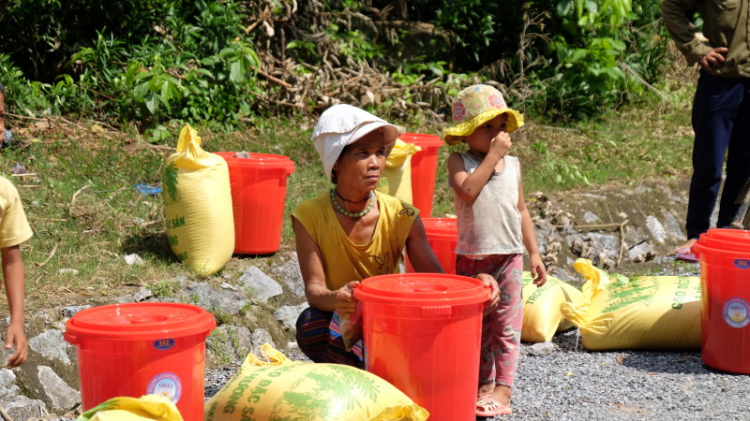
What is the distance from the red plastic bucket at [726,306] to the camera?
4.00m

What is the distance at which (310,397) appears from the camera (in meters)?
2.83

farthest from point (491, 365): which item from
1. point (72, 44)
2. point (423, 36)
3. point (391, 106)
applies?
point (423, 36)

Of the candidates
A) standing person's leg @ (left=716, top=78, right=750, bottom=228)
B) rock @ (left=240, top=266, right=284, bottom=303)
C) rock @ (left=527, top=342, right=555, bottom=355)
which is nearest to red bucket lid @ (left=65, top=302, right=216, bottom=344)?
rock @ (left=240, top=266, right=284, bottom=303)

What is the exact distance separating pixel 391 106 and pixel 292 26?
121 cm

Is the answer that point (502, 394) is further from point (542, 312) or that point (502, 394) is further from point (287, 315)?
point (287, 315)

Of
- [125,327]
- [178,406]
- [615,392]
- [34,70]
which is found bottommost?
[615,392]

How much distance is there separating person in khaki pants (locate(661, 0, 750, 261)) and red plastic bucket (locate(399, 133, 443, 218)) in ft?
5.13

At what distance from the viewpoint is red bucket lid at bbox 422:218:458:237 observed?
14.1ft

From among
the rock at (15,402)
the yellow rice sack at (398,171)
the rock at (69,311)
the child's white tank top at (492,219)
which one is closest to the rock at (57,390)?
the rock at (15,402)

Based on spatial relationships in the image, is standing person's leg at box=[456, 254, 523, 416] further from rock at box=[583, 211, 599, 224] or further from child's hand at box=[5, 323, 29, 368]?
rock at box=[583, 211, 599, 224]

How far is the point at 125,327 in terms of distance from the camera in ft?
8.81

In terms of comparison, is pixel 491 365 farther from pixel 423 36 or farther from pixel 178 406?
pixel 423 36

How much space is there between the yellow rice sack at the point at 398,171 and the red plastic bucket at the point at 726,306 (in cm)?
173

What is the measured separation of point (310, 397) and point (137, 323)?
551 millimetres
